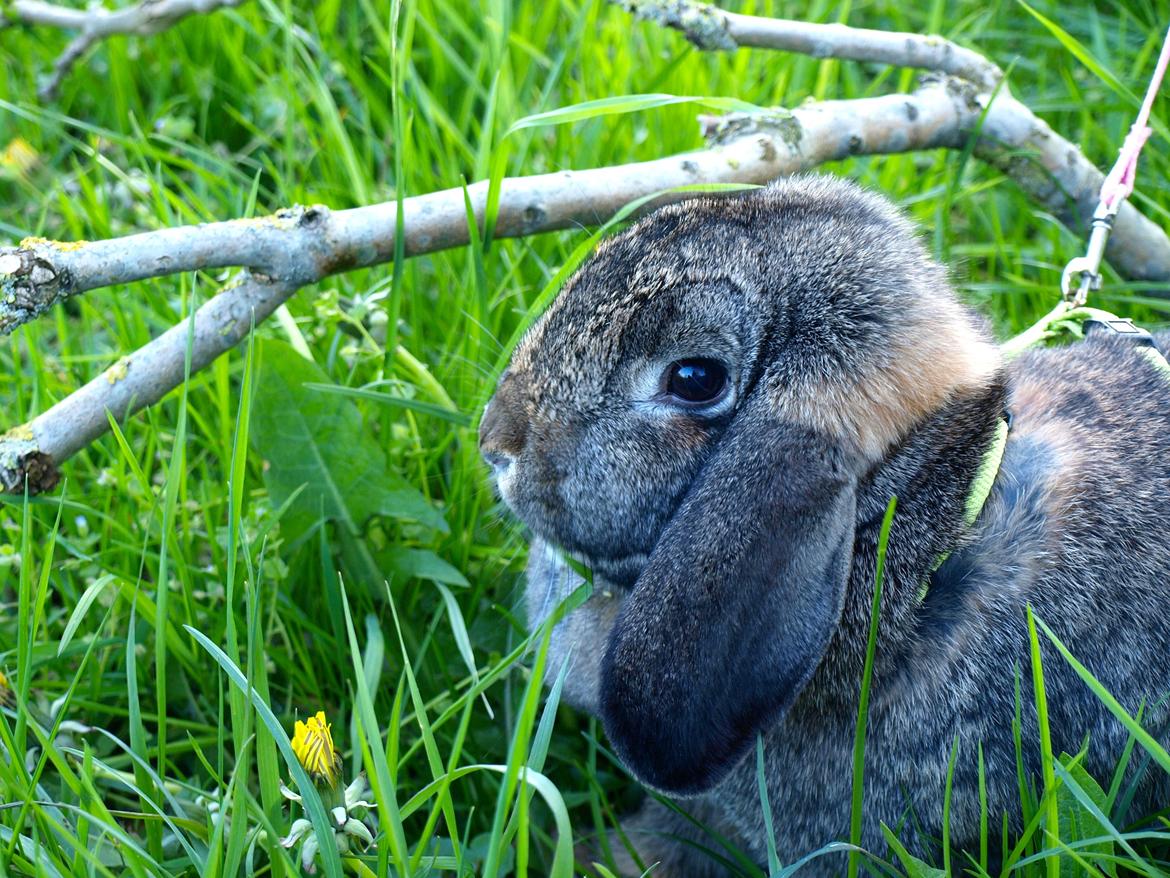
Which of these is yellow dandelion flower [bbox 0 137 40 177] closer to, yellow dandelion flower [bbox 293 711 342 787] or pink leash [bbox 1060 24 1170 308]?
yellow dandelion flower [bbox 293 711 342 787]

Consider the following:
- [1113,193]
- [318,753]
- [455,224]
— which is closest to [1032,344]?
[1113,193]

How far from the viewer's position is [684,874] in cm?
285

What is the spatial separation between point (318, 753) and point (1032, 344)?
176 cm

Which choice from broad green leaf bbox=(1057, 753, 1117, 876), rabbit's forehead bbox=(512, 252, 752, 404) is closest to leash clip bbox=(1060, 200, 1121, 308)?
rabbit's forehead bbox=(512, 252, 752, 404)

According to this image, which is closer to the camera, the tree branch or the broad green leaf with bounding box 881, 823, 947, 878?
the broad green leaf with bounding box 881, 823, 947, 878

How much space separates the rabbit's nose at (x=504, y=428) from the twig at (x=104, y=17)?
1.73m

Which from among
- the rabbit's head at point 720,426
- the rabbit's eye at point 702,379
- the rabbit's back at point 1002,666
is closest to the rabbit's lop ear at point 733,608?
the rabbit's head at point 720,426

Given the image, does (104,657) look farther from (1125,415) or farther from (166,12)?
(1125,415)

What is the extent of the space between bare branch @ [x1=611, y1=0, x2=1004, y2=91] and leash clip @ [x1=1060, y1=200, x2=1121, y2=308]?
597 mm

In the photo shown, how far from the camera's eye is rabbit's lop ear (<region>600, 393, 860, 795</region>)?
2080mm

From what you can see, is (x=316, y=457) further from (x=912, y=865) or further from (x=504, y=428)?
(x=912, y=865)

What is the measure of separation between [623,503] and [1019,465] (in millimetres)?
782

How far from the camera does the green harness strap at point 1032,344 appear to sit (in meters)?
2.37

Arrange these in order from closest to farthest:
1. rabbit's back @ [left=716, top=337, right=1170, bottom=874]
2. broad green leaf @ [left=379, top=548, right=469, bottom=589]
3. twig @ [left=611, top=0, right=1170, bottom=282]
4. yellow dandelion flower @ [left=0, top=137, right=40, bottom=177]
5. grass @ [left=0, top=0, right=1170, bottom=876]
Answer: grass @ [left=0, top=0, right=1170, bottom=876] → rabbit's back @ [left=716, top=337, right=1170, bottom=874] → broad green leaf @ [left=379, top=548, right=469, bottom=589] → twig @ [left=611, top=0, right=1170, bottom=282] → yellow dandelion flower @ [left=0, top=137, right=40, bottom=177]
